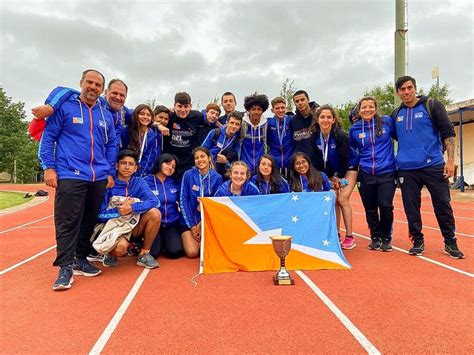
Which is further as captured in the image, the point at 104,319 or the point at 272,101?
the point at 272,101

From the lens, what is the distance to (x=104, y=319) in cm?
282

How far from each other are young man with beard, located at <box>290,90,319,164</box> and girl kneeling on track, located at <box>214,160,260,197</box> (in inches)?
45.8

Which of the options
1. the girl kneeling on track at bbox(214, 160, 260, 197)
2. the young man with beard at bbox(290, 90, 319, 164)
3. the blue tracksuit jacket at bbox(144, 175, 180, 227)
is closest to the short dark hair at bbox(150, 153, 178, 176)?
the blue tracksuit jacket at bbox(144, 175, 180, 227)

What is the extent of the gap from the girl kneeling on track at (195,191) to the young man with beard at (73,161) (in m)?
1.21

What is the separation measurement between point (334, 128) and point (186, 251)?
2.74 meters

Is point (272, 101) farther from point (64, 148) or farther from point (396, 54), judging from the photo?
point (396, 54)

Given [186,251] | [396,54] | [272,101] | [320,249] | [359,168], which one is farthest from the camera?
[396,54]

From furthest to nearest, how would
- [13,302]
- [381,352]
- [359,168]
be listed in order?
[359,168] → [13,302] → [381,352]

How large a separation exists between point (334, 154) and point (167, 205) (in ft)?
8.37

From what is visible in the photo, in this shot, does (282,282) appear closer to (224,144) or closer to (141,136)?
(224,144)

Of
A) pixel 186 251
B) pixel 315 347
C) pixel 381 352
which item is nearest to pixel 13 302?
pixel 186 251

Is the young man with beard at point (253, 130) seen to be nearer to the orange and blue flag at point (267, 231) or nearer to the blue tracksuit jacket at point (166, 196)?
the orange and blue flag at point (267, 231)

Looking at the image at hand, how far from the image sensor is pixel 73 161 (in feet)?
11.9

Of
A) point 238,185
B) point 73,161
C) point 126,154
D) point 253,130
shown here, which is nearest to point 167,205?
point 126,154
